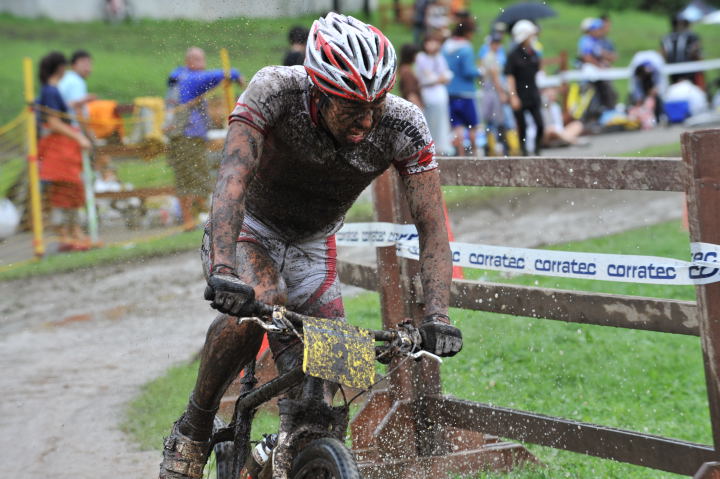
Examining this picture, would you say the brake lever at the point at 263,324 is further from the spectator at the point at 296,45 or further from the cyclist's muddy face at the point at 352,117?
the spectator at the point at 296,45

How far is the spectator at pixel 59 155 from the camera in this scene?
41.9 feet

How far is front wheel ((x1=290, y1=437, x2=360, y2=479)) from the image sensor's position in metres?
3.81

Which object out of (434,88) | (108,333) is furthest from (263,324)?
(434,88)

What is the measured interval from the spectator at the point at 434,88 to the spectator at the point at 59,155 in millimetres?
4611

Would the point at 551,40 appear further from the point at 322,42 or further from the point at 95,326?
the point at 322,42

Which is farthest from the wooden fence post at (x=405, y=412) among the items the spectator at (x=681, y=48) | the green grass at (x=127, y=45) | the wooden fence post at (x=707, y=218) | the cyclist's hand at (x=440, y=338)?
the spectator at (x=681, y=48)

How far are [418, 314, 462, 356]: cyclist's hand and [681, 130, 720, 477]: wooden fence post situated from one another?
1315 millimetres

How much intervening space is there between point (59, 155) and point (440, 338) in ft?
32.1

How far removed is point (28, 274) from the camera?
12281mm

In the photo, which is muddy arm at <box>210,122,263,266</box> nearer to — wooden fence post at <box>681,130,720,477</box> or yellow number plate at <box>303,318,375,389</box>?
yellow number plate at <box>303,318,375,389</box>

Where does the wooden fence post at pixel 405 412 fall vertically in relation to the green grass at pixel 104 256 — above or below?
below

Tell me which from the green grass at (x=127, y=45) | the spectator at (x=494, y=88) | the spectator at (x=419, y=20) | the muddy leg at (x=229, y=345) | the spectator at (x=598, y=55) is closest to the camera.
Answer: the muddy leg at (x=229, y=345)

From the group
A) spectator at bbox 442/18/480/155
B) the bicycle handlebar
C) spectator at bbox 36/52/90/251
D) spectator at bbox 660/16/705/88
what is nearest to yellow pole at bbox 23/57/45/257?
spectator at bbox 36/52/90/251

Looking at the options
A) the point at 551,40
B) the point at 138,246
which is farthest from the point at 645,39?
the point at 138,246
